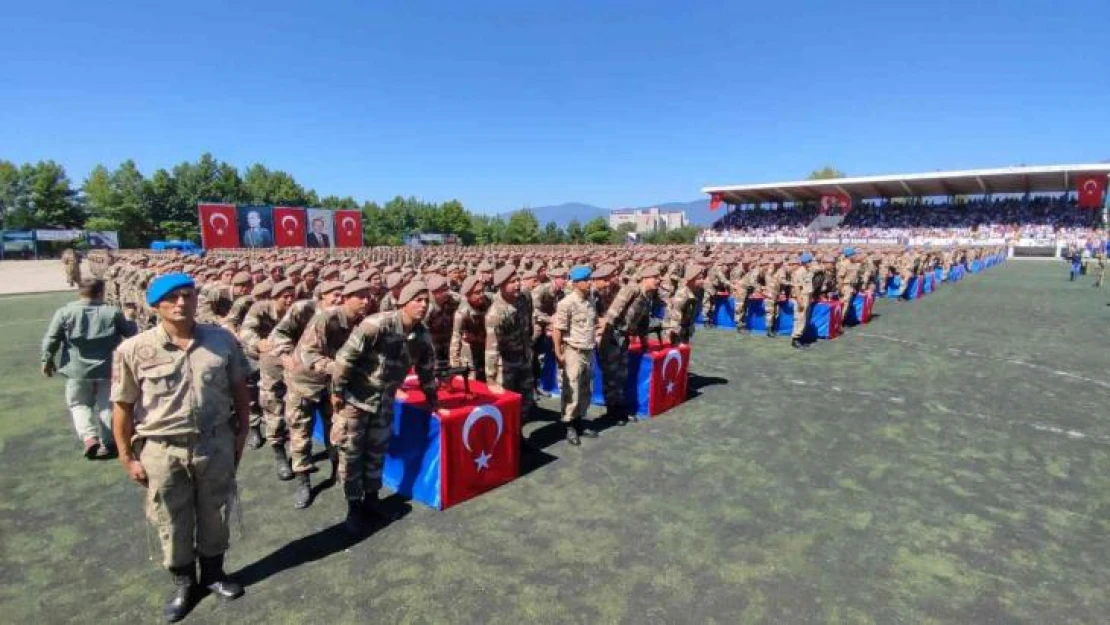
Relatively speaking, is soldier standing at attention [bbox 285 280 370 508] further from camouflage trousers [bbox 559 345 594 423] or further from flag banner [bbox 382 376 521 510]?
camouflage trousers [bbox 559 345 594 423]

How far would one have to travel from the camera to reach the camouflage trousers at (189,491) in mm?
3371

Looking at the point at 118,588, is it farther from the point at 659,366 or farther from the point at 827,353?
the point at 827,353

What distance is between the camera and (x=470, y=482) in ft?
17.0

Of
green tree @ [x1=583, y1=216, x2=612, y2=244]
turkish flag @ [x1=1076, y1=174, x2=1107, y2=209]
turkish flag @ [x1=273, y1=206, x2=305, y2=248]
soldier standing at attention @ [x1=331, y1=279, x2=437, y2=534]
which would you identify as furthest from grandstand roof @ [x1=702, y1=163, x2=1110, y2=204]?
soldier standing at attention @ [x1=331, y1=279, x2=437, y2=534]

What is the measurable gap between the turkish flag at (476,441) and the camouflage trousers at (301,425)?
50.5 inches

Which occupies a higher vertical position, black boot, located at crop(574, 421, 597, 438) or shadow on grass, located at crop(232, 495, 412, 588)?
black boot, located at crop(574, 421, 597, 438)

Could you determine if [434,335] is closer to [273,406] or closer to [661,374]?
[273,406]

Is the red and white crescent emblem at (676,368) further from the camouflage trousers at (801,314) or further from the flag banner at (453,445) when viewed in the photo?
the camouflage trousers at (801,314)

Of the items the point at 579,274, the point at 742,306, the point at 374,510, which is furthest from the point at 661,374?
A: the point at 742,306

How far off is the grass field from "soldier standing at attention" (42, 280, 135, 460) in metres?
0.37

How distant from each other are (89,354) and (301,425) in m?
2.70

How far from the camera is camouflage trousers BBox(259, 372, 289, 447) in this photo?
19.0 feet

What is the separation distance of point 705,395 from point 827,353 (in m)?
4.66

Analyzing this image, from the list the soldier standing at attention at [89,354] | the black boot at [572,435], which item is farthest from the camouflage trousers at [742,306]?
the soldier standing at attention at [89,354]
